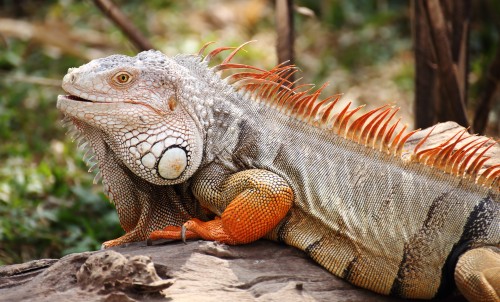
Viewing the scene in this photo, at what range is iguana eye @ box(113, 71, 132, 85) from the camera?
4.67 m

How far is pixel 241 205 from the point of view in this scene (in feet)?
15.1

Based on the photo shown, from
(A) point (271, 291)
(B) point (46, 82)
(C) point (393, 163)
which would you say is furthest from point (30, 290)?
(B) point (46, 82)

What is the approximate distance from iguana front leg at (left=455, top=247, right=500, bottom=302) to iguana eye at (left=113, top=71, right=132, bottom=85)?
8.12 ft

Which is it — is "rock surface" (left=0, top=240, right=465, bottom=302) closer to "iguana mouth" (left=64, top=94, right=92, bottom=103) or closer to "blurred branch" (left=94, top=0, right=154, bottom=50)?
"iguana mouth" (left=64, top=94, right=92, bottom=103)

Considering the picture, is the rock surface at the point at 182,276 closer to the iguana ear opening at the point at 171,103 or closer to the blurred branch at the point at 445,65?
the iguana ear opening at the point at 171,103

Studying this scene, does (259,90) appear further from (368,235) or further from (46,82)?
(46,82)

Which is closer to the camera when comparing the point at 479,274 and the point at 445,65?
the point at 479,274

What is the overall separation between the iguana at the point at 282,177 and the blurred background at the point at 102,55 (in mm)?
2391

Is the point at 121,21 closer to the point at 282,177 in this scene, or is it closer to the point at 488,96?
the point at 282,177

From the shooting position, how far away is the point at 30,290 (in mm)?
4203

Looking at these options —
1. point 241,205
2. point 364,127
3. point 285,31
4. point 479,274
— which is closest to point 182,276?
point 241,205

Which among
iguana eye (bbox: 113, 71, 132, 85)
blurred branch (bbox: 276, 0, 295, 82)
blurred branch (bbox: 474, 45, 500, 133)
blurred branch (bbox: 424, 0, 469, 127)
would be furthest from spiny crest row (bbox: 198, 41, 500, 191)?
blurred branch (bbox: 474, 45, 500, 133)

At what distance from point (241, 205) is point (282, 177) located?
404 millimetres

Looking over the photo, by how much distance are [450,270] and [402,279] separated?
0.32m
